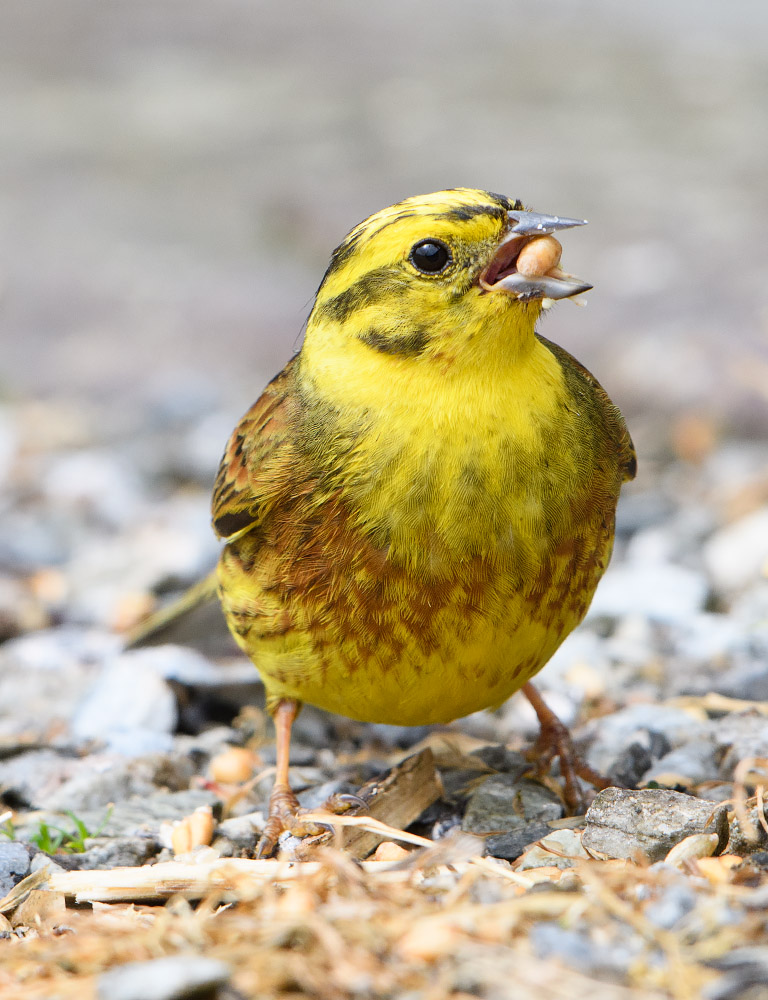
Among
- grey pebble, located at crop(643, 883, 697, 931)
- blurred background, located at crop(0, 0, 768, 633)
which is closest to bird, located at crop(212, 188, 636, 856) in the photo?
grey pebble, located at crop(643, 883, 697, 931)

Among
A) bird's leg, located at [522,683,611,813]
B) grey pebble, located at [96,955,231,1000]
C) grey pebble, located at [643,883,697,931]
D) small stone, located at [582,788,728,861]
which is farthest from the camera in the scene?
bird's leg, located at [522,683,611,813]

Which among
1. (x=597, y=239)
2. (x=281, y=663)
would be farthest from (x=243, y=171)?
(x=281, y=663)

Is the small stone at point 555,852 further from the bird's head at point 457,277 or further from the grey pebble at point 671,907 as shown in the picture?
the bird's head at point 457,277

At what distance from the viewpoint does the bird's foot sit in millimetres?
3445

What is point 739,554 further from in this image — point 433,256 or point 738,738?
point 433,256

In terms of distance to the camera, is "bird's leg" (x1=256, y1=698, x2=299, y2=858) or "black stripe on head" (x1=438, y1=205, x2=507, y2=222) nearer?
"black stripe on head" (x1=438, y1=205, x2=507, y2=222)

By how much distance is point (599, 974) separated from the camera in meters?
2.07

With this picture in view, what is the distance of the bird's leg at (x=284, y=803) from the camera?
3.46 m

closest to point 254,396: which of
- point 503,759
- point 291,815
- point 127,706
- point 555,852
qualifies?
point 127,706

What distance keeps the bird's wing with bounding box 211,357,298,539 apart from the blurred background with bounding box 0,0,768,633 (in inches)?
73.7

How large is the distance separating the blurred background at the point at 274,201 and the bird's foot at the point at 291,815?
2096mm

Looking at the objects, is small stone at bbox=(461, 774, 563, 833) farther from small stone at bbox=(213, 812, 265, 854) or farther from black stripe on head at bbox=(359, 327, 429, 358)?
black stripe on head at bbox=(359, 327, 429, 358)

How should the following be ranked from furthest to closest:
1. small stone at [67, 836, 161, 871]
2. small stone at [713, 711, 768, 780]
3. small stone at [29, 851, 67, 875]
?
small stone at [713, 711, 768, 780] < small stone at [67, 836, 161, 871] < small stone at [29, 851, 67, 875]

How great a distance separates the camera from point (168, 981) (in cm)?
208
